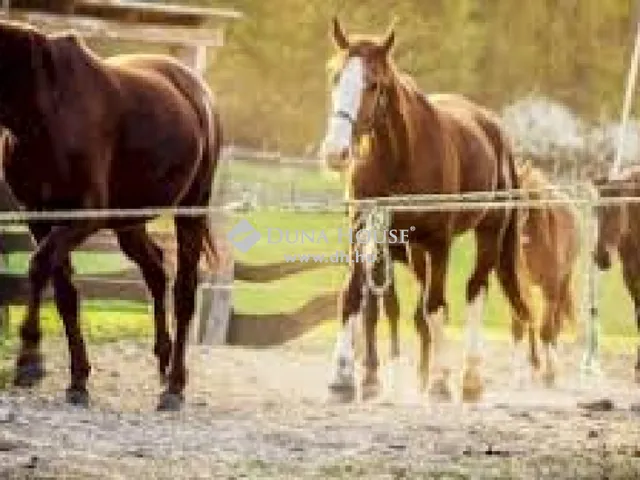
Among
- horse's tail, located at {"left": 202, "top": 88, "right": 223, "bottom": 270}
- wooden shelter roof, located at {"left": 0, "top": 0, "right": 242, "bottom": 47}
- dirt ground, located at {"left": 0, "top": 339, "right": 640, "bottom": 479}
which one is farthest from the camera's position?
horse's tail, located at {"left": 202, "top": 88, "right": 223, "bottom": 270}

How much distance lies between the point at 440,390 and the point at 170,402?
80 centimetres

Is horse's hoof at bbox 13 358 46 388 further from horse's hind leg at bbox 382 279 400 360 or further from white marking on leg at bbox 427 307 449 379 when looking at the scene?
white marking on leg at bbox 427 307 449 379

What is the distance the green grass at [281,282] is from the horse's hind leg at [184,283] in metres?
0.07

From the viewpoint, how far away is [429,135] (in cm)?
454

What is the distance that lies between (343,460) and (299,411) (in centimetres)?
32

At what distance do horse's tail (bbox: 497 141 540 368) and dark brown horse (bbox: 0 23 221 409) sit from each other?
916mm

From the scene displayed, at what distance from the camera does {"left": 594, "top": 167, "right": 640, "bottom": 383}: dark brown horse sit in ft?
16.1

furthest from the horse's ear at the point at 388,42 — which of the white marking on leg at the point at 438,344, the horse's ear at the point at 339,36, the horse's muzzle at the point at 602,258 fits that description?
the horse's muzzle at the point at 602,258

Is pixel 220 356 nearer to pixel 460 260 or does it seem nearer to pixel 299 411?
pixel 299 411

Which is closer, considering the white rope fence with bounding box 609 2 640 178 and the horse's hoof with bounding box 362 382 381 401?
the horse's hoof with bounding box 362 382 381 401

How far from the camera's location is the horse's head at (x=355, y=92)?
4277 mm

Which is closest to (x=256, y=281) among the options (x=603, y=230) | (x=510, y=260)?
(x=510, y=260)

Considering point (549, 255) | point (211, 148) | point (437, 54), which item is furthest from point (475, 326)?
point (211, 148)

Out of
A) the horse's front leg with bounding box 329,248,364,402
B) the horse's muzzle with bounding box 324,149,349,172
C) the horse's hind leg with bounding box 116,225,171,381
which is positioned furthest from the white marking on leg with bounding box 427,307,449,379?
the horse's hind leg with bounding box 116,225,171,381
